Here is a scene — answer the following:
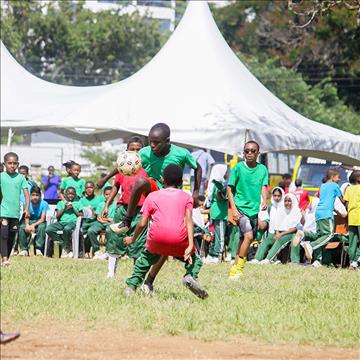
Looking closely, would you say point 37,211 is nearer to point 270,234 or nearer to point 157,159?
point 270,234

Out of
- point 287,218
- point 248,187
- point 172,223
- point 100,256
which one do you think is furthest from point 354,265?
point 172,223

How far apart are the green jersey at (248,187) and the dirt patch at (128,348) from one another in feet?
17.2

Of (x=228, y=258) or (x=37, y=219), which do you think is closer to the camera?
(x=228, y=258)

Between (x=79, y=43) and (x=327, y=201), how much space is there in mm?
47210

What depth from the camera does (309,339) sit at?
950 centimetres

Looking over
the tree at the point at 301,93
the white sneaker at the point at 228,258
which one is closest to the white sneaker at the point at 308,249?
the white sneaker at the point at 228,258

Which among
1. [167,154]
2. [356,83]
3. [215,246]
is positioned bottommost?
[215,246]

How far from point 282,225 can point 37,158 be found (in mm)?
40263

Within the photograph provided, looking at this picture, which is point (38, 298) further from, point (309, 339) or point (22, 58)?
point (22, 58)

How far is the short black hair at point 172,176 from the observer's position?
10.9 meters

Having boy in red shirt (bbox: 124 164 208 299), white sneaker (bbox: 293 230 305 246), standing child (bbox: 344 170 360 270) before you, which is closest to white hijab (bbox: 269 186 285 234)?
white sneaker (bbox: 293 230 305 246)

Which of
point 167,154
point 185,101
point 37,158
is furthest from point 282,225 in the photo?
point 37,158

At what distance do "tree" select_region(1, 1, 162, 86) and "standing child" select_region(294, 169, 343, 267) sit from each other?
4675 centimetres

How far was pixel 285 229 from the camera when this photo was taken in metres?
19.9
